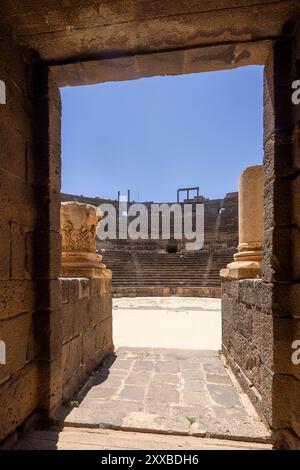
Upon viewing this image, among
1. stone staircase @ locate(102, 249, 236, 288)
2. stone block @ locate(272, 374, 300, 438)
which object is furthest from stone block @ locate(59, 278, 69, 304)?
stone staircase @ locate(102, 249, 236, 288)

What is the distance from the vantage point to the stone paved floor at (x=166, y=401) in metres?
2.04

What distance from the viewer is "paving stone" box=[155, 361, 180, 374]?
3.23 metres

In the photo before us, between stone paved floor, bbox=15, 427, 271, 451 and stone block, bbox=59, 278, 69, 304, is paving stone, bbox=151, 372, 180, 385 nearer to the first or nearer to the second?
stone paved floor, bbox=15, 427, 271, 451

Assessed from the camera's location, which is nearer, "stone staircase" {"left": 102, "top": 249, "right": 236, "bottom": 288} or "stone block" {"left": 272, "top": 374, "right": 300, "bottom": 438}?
"stone block" {"left": 272, "top": 374, "right": 300, "bottom": 438}

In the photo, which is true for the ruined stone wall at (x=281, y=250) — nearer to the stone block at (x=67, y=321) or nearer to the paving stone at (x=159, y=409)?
the paving stone at (x=159, y=409)

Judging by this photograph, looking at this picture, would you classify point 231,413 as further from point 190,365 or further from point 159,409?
point 190,365

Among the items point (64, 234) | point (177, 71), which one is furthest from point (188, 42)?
point (64, 234)

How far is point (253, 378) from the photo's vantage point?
2.37 meters

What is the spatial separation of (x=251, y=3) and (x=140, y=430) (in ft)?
10.6

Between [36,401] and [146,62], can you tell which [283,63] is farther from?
[36,401]

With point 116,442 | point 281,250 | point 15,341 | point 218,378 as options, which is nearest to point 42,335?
point 15,341

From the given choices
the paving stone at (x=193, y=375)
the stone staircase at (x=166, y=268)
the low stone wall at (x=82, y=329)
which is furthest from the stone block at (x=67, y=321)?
the stone staircase at (x=166, y=268)

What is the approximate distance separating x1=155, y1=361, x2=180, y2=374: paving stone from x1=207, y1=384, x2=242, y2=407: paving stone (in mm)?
554

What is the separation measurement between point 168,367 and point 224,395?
931 mm
